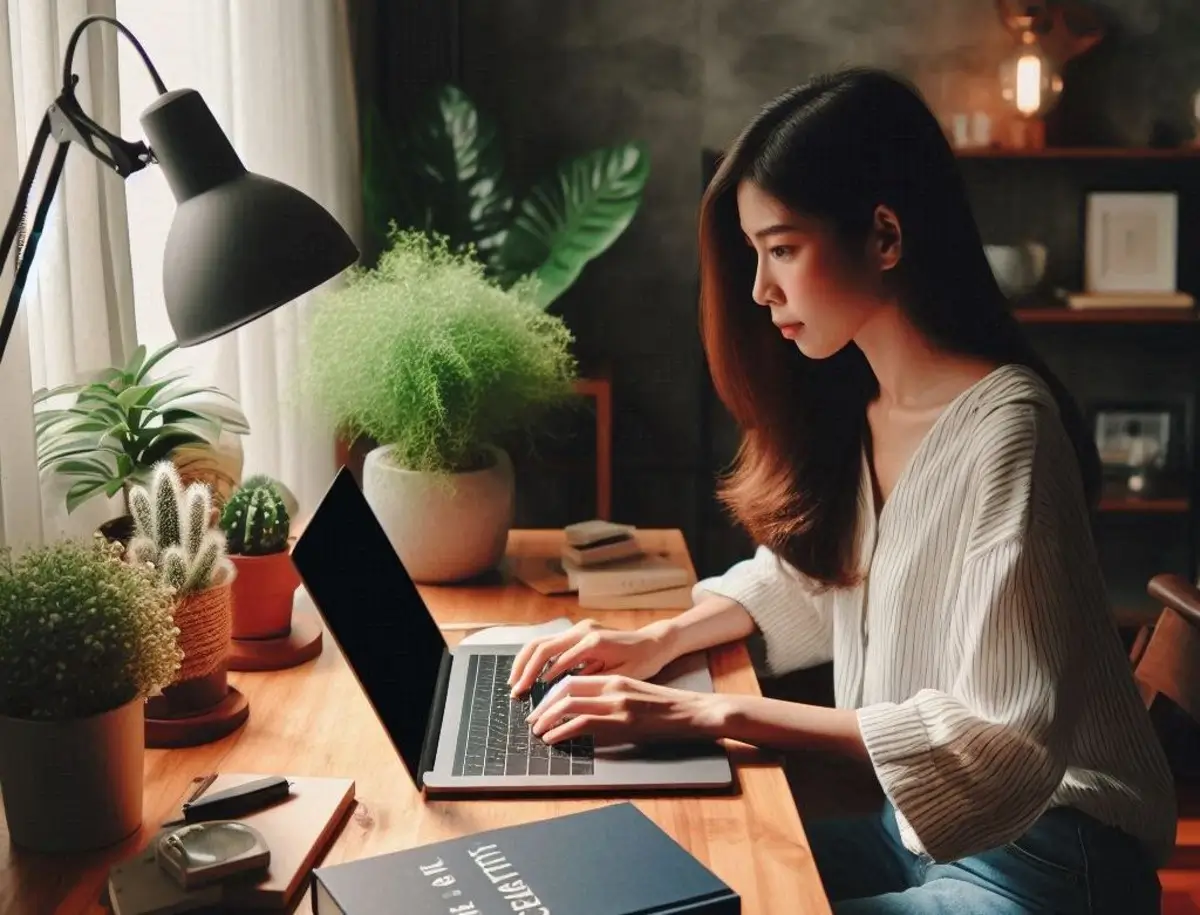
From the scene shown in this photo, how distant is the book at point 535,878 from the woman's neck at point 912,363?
610 mm

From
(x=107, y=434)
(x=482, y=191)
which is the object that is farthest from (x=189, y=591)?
(x=482, y=191)

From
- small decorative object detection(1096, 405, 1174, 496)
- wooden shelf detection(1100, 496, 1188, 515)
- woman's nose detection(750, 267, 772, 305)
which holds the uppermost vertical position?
woman's nose detection(750, 267, 772, 305)

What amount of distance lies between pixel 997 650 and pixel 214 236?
0.74 metres

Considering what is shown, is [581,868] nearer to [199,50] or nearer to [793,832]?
[793,832]

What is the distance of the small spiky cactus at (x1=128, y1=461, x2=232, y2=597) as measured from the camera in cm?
129

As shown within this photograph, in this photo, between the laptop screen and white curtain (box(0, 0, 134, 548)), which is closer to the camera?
the laptop screen

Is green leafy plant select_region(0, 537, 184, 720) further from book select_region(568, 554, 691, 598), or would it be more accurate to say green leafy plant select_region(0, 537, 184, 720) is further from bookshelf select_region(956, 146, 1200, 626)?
bookshelf select_region(956, 146, 1200, 626)

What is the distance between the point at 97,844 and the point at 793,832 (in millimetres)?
541

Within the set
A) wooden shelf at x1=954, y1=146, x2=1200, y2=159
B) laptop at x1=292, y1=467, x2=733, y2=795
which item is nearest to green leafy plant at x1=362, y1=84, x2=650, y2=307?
wooden shelf at x1=954, y1=146, x2=1200, y2=159

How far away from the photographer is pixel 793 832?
3.69 ft

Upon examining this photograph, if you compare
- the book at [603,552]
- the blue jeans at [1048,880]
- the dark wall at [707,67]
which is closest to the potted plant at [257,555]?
the book at [603,552]

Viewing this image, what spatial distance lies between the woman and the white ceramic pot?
0.31 m

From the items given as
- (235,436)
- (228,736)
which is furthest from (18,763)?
(235,436)

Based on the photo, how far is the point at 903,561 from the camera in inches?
55.8
